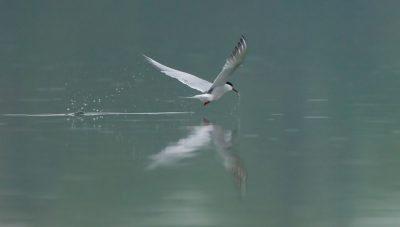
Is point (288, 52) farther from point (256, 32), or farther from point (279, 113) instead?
point (279, 113)

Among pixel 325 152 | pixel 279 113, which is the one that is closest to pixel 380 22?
pixel 279 113

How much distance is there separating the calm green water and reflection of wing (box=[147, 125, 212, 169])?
25 mm

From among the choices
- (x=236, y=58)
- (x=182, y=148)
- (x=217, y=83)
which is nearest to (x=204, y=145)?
(x=182, y=148)

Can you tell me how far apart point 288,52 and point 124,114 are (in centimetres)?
2216

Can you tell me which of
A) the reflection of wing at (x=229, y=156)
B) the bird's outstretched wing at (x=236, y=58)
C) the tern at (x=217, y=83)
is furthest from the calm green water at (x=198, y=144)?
the bird's outstretched wing at (x=236, y=58)

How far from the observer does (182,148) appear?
1121 cm

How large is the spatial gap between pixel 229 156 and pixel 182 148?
0.86m

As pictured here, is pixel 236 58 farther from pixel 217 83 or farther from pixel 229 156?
pixel 229 156

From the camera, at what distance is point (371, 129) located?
12.8 m

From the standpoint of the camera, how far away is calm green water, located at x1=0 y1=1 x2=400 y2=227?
8.05 meters

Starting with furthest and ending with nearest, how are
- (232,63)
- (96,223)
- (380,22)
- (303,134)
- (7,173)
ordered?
(380,22) < (232,63) < (303,134) < (7,173) < (96,223)

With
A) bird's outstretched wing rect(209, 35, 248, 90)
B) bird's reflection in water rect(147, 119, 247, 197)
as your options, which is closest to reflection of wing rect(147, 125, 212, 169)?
bird's reflection in water rect(147, 119, 247, 197)

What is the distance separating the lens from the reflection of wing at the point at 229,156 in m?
9.43

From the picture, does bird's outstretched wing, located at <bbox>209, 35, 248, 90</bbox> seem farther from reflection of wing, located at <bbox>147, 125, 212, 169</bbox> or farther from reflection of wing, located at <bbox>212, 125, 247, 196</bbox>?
reflection of wing, located at <bbox>147, 125, 212, 169</bbox>
